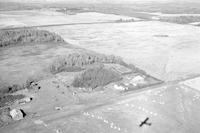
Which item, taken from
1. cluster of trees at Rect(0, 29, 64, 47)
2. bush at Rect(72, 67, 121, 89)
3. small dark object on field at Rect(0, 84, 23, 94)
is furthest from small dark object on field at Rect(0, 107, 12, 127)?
cluster of trees at Rect(0, 29, 64, 47)

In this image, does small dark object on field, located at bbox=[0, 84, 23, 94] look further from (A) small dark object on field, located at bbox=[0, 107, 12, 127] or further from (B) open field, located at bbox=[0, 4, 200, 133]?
(A) small dark object on field, located at bbox=[0, 107, 12, 127]

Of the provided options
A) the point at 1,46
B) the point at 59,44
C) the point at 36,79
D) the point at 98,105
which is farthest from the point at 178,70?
the point at 1,46

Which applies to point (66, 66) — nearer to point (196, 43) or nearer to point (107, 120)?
point (107, 120)

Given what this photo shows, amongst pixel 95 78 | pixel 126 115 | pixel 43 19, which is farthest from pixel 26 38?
A: pixel 43 19

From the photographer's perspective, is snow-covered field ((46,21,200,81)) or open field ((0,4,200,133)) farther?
snow-covered field ((46,21,200,81))

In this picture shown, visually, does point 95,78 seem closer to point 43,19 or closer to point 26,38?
point 26,38

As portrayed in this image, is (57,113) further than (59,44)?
No
